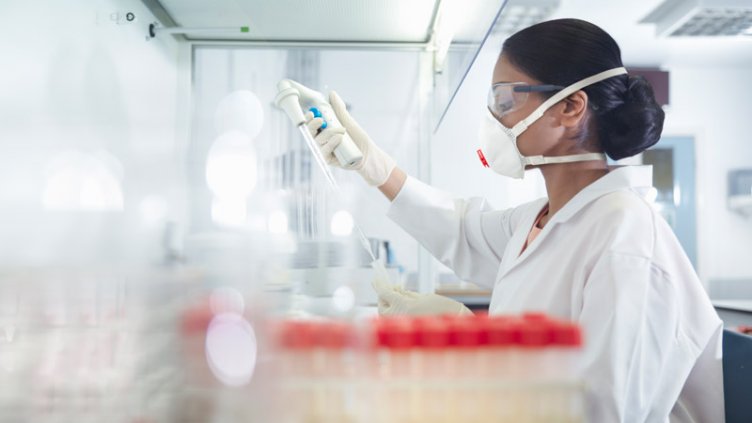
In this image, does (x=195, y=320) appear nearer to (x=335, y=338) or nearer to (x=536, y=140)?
(x=335, y=338)

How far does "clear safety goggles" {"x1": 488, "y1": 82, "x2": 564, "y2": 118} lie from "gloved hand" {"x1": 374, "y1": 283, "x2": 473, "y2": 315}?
46 centimetres

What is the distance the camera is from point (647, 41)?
434 cm

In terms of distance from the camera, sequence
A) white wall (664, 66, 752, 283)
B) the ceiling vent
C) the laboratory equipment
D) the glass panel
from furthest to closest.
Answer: white wall (664, 66, 752, 283) < the ceiling vent < the glass panel < the laboratory equipment

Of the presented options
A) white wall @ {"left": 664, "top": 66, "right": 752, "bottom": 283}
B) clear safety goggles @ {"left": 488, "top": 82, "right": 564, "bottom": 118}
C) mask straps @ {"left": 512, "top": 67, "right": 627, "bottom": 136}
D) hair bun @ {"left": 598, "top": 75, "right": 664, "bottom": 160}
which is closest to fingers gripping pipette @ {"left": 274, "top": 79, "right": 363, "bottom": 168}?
clear safety goggles @ {"left": 488, "top": 82, "right": 564, "bottom": 118}

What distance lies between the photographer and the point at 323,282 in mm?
1020

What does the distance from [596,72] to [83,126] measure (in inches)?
41.9

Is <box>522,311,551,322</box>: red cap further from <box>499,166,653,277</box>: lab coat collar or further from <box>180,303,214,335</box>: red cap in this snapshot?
<box>499,166,653,277</box>: lab coat collar

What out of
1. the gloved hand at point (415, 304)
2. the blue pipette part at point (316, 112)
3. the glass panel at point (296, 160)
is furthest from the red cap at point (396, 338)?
the blue pipette part at point (316, 112)

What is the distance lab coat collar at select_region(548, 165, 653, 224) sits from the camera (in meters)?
1.05

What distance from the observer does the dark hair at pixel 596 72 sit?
1124 mm

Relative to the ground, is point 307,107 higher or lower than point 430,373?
higher

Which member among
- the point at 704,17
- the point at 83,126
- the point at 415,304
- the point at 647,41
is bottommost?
the point at 415,304

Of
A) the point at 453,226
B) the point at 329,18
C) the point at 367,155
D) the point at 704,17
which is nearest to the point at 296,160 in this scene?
the point at 367,155

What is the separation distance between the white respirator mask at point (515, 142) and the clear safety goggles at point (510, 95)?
0.08 feet
